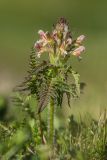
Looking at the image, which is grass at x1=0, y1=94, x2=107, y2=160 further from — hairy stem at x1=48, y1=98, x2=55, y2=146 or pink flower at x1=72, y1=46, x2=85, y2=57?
pink flower at x1=72, y1=46, x2=85, y2=57

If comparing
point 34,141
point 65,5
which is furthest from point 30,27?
point 34,141

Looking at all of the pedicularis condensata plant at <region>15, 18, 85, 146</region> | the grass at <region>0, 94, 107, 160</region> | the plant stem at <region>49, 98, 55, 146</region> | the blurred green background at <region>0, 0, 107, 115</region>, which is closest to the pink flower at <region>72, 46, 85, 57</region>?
the pedicularis condensata plant at <region>15, 18, 85, 146</region>

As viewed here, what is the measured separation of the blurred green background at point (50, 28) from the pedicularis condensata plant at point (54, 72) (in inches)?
61.3

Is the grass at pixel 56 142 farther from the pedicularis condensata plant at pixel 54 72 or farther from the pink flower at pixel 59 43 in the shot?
the pink flower at pixel 59 43

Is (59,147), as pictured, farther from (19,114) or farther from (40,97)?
(19,114)

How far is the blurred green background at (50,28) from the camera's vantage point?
847cm

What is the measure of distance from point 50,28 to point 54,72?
36.5ft

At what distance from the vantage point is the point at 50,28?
645 inches

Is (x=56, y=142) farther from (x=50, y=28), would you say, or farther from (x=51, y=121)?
(x=50, y=28)

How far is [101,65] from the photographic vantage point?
29.4ft

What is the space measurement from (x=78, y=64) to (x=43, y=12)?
29.5ft

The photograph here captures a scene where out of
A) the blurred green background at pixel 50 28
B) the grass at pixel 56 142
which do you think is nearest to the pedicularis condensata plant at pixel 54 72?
the grass at pixel 56 142

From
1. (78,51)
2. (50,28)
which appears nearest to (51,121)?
(78,51)

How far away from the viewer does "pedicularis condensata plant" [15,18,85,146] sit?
5.24 m
